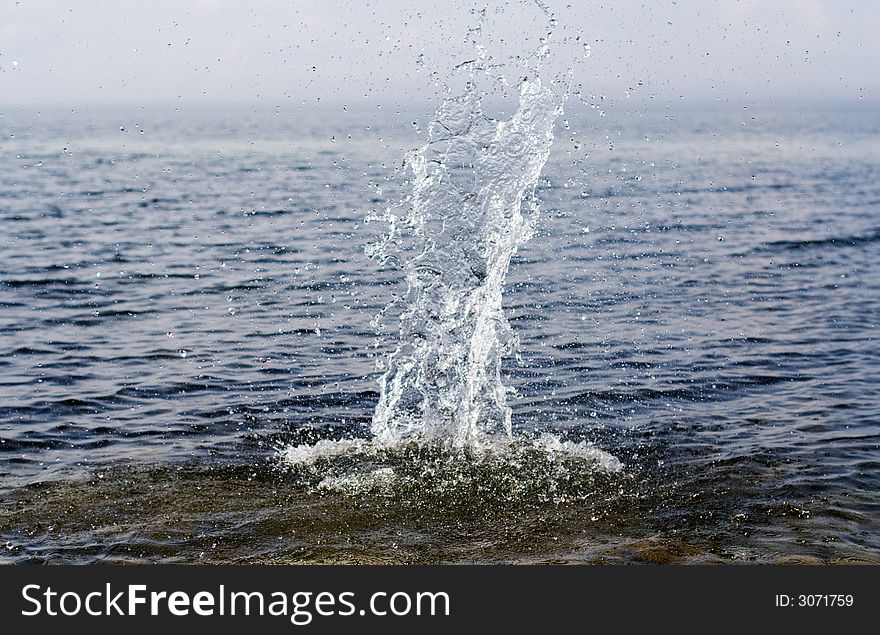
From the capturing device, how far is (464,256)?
12.6 metres

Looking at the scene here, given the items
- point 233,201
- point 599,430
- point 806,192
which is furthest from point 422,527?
point 806,192

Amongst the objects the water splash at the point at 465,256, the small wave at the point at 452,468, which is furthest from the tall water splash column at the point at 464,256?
the small wave at the point at 452,468

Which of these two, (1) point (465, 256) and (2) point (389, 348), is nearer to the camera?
(1) point (465, 256)

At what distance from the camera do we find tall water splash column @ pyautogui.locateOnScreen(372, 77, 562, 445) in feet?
40.1

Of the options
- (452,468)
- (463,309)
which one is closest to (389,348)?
(463,309)

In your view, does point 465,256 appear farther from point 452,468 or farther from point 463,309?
point 452,468

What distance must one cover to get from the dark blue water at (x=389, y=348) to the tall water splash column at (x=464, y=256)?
70 centimetres

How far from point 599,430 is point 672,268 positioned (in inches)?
420

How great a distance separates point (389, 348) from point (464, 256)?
331cm

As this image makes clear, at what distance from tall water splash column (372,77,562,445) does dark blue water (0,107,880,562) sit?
699 millimetres

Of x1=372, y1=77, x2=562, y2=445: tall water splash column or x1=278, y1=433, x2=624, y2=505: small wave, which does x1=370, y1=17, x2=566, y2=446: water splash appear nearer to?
x1=372, y1=77, x2=562, y2=445: tall water splash column

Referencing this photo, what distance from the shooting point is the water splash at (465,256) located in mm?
12164

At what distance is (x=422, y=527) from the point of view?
930 centimetres

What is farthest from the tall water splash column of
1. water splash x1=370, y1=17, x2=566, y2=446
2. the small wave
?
the small wave
